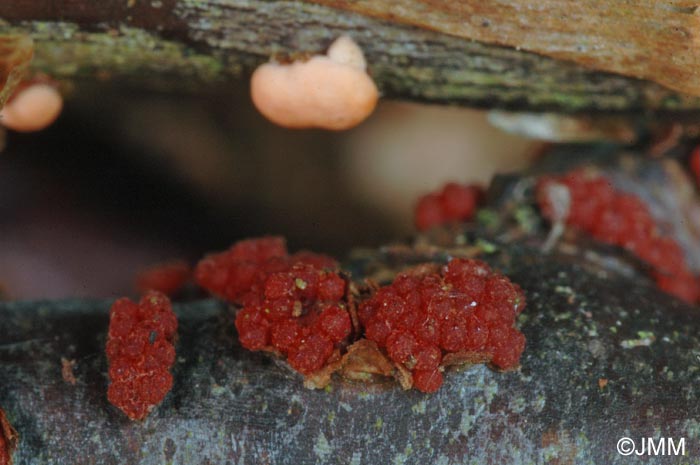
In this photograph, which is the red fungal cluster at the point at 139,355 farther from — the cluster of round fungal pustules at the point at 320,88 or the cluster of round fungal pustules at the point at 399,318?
the cluster of round fungal pustules at the point at 320,88

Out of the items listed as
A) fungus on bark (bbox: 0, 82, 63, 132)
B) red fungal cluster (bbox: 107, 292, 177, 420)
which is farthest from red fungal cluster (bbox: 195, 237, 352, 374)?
fungus on bark (bbox: 0, 82, 63, 132)

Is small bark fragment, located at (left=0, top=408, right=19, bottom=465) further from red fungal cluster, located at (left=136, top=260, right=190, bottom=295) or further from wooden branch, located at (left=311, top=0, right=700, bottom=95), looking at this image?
wooden branch, located at (left=311, top=0, right=700, bottom=95)

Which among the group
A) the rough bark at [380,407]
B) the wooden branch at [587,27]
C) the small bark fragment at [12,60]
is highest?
the wooden branch at [587,27]

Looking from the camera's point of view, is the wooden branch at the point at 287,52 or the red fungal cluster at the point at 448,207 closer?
the wooden branch at the point at 287,52

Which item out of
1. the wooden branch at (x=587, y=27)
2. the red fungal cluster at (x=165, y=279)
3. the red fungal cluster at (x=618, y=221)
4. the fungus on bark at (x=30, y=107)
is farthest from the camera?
the red fungal cluster at (x=165, y=279)

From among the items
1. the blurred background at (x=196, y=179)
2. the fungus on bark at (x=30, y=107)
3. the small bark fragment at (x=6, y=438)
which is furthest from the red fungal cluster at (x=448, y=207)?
the small bark fragment at (x=6, y=438)

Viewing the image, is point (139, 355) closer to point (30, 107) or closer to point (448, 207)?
point (30, 107)
